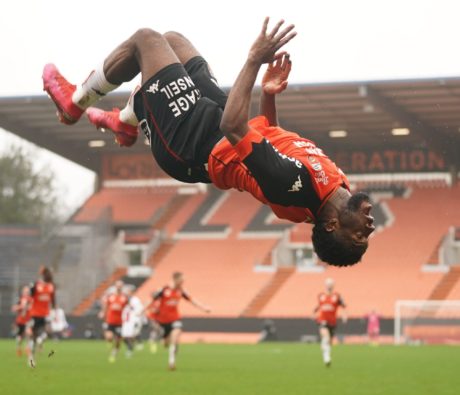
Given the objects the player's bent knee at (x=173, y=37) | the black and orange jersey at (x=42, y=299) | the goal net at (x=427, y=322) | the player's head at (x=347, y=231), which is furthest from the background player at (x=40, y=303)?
the goal net at (x=427, y=322)

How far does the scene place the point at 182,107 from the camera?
6.08 meters

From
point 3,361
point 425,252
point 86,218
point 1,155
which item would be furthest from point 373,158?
point 1,155

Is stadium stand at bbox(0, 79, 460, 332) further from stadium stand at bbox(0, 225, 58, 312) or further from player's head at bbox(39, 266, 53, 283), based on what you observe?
player's head at bbox(39, 266, 53, 283)

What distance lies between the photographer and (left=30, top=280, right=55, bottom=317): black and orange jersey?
22547 mm

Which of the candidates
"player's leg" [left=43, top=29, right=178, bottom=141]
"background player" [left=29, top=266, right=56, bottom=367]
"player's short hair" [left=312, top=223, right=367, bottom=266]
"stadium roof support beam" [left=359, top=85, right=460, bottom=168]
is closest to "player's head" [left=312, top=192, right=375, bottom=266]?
"player's short hair" [left=312, top=223, right=367, bottom=266]

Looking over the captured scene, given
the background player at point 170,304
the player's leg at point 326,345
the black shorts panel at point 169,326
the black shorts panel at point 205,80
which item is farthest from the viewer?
the background player at point 170,304

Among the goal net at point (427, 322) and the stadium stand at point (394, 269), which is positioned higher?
the stadium stand at point (394, 269)

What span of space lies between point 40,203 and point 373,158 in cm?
3041

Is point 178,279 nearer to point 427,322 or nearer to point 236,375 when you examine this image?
point 236,375

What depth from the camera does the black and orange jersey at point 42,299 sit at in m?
22.5

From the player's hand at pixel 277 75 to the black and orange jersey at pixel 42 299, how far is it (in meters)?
17.0

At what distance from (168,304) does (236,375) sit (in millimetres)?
4138

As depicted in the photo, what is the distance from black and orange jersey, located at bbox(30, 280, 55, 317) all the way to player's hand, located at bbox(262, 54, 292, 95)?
17.0 m

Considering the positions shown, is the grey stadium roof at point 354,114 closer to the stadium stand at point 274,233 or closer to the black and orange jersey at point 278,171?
the stadium stand at point 274,233
